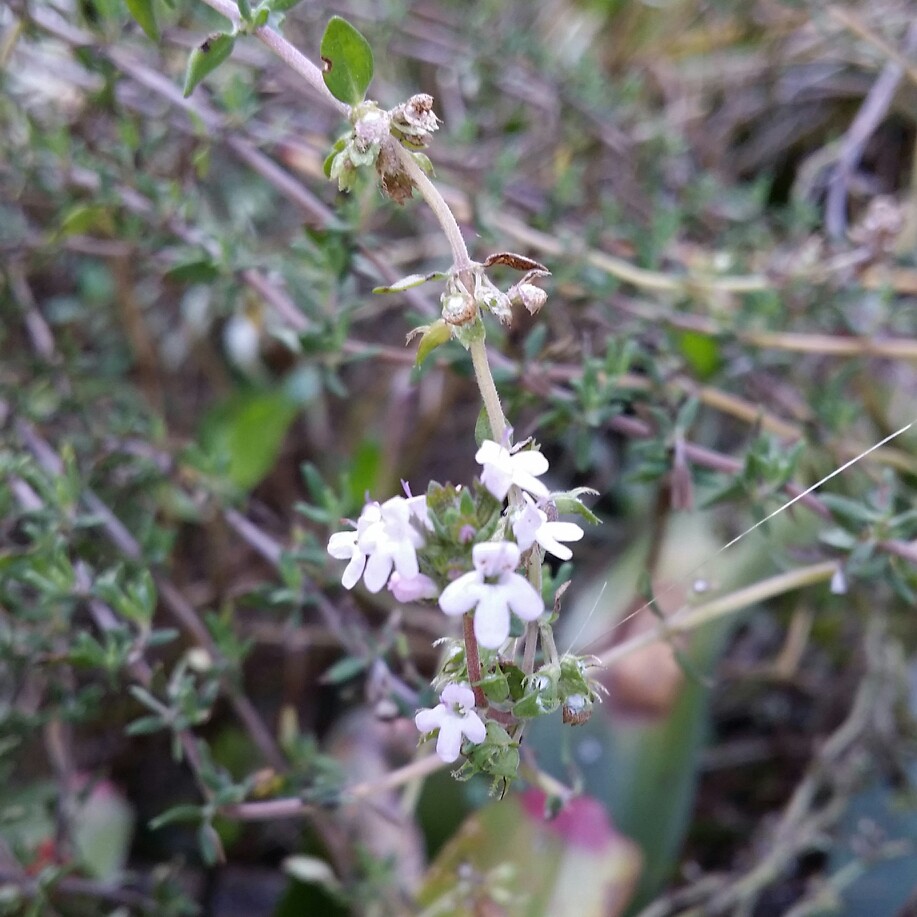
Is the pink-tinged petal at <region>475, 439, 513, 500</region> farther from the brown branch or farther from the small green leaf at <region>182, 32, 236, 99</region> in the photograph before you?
the brown branch

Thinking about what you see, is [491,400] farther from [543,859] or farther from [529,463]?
[543,859]

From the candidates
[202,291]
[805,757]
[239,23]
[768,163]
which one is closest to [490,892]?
[805,757]

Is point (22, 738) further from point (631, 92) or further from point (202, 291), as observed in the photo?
point (631, 92)

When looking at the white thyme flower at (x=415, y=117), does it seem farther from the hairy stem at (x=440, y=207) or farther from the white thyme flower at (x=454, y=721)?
the white thyme flower at (x=454, y=721)

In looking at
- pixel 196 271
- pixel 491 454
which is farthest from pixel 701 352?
pixel 491 454

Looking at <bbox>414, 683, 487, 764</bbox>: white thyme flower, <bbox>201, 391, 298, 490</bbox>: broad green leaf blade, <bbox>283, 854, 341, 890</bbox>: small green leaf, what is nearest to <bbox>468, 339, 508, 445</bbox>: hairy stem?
<bbox>414, 683, 487, 764</bbox>: white thyme flower

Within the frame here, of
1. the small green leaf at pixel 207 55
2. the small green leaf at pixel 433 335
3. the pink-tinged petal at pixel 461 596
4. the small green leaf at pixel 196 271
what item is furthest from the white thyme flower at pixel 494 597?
the small green leaf at pixel 196 271

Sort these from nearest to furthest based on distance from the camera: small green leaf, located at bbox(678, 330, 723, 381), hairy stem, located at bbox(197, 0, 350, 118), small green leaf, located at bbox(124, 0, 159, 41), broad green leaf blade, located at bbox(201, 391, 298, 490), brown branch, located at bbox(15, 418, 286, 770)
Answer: hairy stem, located at bbox(197, 0, 350, 118) < small green leaf, located at bbox(124, 0, 159, 41) < brown branch, located at bbox(15, 418, 286, 770) < small green leaf, located at bbox(678, 330, 723, 381) < broad green leaf blade, located at bbox(201, 391, 298, 490)

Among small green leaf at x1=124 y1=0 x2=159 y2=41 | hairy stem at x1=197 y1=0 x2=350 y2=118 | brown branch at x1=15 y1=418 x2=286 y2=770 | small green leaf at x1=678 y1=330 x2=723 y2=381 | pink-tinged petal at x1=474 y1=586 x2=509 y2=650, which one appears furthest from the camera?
small green leaf at x1=678 y1=330 x2=723 y2=381
